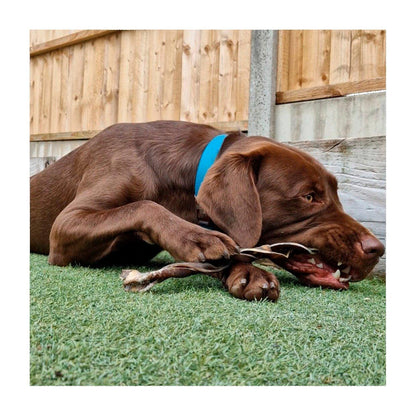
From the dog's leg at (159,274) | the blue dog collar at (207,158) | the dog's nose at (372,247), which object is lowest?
the dog's leg at (159,274)

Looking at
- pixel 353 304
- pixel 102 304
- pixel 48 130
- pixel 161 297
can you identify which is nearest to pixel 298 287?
pixel 353 304

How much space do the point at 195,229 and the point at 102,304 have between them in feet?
1.86

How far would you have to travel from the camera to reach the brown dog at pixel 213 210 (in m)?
2.09

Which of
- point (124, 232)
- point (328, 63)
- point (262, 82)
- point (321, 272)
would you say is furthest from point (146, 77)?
point (321, 272)

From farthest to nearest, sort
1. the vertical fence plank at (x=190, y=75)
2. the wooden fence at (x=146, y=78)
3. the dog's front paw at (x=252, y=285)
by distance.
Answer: the vertical fence plank at (x=190, y=75), the wooden fence at (x=146, y=78), the dog's front paw at (x=252, y=285)

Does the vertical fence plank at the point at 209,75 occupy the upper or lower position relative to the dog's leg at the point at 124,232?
upper

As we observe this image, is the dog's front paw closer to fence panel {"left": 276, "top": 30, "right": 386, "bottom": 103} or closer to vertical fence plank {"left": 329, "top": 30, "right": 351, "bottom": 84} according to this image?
fence panel {"left": 276, "top": 30, "right": 386, "bottom": 103}

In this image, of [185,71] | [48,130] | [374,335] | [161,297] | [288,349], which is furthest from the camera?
[48,130]

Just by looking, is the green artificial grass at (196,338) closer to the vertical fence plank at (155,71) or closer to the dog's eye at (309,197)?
the dog's eye at (309,197)

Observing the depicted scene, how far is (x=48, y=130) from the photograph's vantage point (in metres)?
4.62

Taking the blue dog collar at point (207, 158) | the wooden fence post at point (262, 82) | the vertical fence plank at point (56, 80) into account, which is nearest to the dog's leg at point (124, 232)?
the blue dog collar at point (207, 158)

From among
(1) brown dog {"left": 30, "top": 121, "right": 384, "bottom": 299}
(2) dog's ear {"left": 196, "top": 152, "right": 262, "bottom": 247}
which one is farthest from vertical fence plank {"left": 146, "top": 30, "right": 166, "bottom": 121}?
(2) dog's ear {"left": 196, "top": 152, "right": 262, "bottom": 247}

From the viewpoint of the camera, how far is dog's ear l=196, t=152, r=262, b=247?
2225 millimetres
